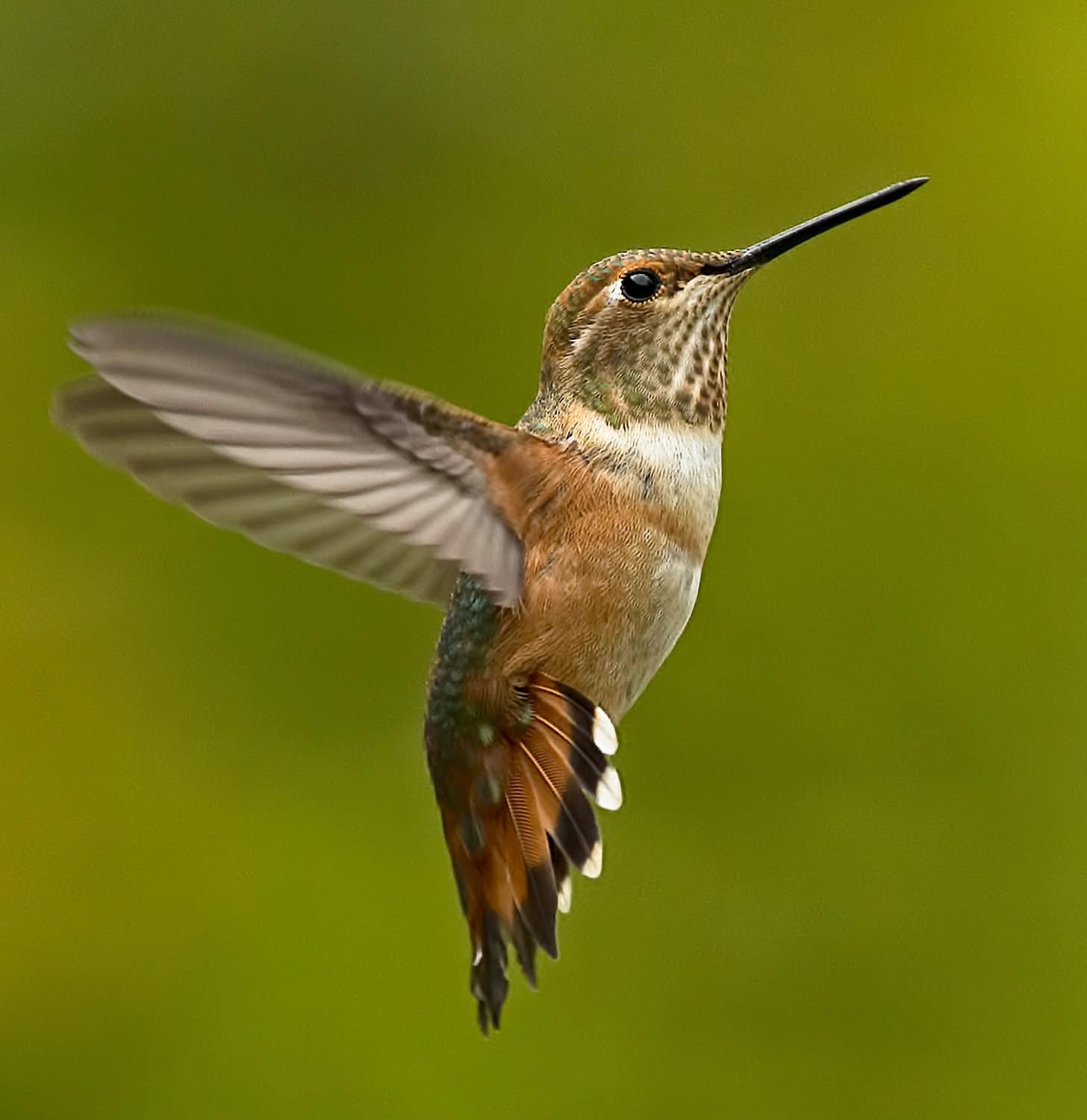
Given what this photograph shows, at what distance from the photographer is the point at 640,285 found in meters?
2.21

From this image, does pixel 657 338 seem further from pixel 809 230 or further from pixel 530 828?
pixel 530 828

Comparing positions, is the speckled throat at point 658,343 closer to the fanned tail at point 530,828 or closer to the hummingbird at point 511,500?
the hummingbird at point 511,500

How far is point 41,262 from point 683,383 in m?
2.50

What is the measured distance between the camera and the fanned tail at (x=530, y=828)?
197cm

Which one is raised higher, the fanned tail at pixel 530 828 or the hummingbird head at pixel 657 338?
the hummingbird head at pixel 657 338

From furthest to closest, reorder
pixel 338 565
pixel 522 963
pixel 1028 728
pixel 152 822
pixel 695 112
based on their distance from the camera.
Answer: pixel 695 112 → pixel 152 822 → pixel 1028 728 → pixel 522 963 → pixel 338 565

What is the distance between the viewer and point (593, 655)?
2088mm

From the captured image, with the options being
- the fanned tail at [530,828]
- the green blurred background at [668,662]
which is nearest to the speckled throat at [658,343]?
the fanned tail at [530,828]

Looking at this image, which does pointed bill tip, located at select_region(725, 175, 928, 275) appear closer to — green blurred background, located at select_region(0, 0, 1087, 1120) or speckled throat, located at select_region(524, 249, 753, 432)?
speckled throat, located at select_region(524, 249, 753, 432)

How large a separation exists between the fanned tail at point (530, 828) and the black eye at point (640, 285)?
49cm

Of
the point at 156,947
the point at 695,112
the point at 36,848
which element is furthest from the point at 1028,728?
the point at 36,848

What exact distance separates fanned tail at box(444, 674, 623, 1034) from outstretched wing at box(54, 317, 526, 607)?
0.55ft

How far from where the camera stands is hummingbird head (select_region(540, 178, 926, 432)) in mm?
2172

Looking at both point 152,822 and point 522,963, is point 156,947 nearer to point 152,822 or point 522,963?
point 152,822
